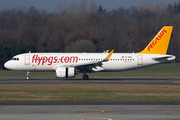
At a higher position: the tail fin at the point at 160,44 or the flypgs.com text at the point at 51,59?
the tail fin at the point at 160,44

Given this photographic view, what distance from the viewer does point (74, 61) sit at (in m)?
42.9

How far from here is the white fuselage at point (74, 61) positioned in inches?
1677

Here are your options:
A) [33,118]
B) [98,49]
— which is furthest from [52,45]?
[33,118]

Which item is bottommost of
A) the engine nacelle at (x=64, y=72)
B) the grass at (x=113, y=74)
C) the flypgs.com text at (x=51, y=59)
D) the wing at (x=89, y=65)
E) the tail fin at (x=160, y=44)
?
the grass at (x=113, y=74)

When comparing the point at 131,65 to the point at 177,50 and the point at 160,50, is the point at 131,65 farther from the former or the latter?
the point at 177,50

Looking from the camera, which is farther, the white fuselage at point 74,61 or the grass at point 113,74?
the grass at point 113,74

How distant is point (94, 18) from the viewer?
435ft

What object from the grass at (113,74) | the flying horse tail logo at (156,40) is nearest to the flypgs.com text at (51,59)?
the grass at (113,74)

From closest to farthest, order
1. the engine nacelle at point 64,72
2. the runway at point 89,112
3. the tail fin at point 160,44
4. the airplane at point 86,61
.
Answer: the runway at point 89,112
the engine nacelle at point 64,72
the airplane at point 86,61
the tail fin at point 160,44

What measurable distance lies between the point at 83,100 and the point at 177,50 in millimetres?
74925

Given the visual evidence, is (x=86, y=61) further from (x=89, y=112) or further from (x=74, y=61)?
(x=89, y=112)

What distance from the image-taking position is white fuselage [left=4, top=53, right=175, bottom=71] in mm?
42594

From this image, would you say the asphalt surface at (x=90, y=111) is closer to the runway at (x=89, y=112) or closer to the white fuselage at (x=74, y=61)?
the runway at (x=89, y=112)

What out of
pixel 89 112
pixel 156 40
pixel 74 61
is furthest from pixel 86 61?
pixel 89 112
